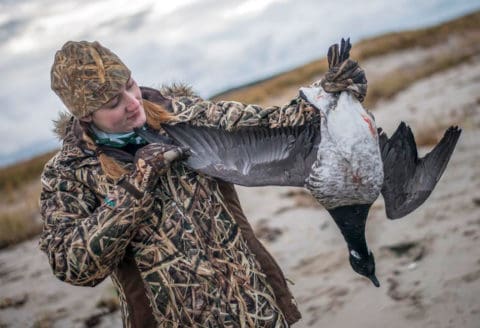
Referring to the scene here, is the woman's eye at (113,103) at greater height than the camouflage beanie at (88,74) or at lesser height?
lesser

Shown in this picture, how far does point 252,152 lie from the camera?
7.55 feet

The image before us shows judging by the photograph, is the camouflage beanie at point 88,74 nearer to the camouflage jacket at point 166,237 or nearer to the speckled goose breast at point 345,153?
the camouflage jacket at point 166,237

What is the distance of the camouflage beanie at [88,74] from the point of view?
6.60 ft

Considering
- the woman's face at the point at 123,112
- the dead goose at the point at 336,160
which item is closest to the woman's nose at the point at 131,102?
the woman's face at the point at 123,112

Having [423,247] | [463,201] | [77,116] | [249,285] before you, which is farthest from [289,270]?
[77,116]

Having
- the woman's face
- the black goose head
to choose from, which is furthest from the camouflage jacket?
the black goose head

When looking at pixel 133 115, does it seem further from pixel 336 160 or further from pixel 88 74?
pixel 336 160

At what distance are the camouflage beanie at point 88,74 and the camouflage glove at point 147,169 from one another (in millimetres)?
265

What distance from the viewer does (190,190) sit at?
2150 millimetres

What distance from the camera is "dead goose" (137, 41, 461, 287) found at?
6.76 feet

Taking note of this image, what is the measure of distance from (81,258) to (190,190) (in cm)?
49

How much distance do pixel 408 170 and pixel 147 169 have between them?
1.19 m

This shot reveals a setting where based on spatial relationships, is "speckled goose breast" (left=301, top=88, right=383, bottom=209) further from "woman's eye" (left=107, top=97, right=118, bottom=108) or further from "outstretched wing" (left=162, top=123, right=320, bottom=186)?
"woman's eye" (left=107, top=97, right=118, bottom=108)

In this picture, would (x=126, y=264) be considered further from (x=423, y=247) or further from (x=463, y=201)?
(x=463, y=201)
